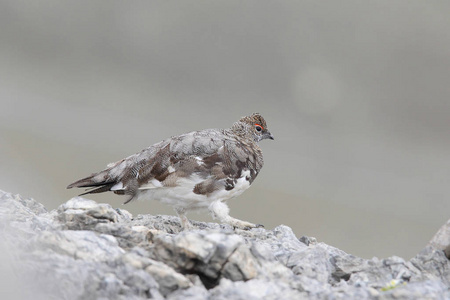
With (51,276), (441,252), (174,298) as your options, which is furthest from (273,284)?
(441,252)

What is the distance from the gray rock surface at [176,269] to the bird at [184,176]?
123 cm

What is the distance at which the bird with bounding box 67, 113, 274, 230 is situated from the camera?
5086 millimetres

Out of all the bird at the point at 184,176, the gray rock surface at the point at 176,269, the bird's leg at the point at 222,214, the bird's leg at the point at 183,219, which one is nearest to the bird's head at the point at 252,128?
the bird at the point at 184,176

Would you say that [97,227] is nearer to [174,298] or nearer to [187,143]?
[174,298]

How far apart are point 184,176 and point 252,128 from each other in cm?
152

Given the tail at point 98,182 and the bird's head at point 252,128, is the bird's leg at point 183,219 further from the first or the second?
the bird's head at point 252,128

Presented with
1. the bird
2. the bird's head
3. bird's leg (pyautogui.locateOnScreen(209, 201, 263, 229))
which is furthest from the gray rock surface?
the bird's head

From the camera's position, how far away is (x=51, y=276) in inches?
115

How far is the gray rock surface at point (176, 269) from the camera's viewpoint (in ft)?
9.58

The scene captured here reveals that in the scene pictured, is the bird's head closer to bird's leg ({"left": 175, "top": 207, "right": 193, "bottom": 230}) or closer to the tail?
bird's leg ({"left": 175, "top": 207, "right": 193, "bottom": 230})

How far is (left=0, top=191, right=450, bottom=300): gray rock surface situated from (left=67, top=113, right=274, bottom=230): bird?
1232 millimetres

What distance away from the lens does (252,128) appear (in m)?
6.40

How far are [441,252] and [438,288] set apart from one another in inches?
34.5

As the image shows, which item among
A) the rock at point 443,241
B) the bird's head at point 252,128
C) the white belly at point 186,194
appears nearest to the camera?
the rock at point 443,241
